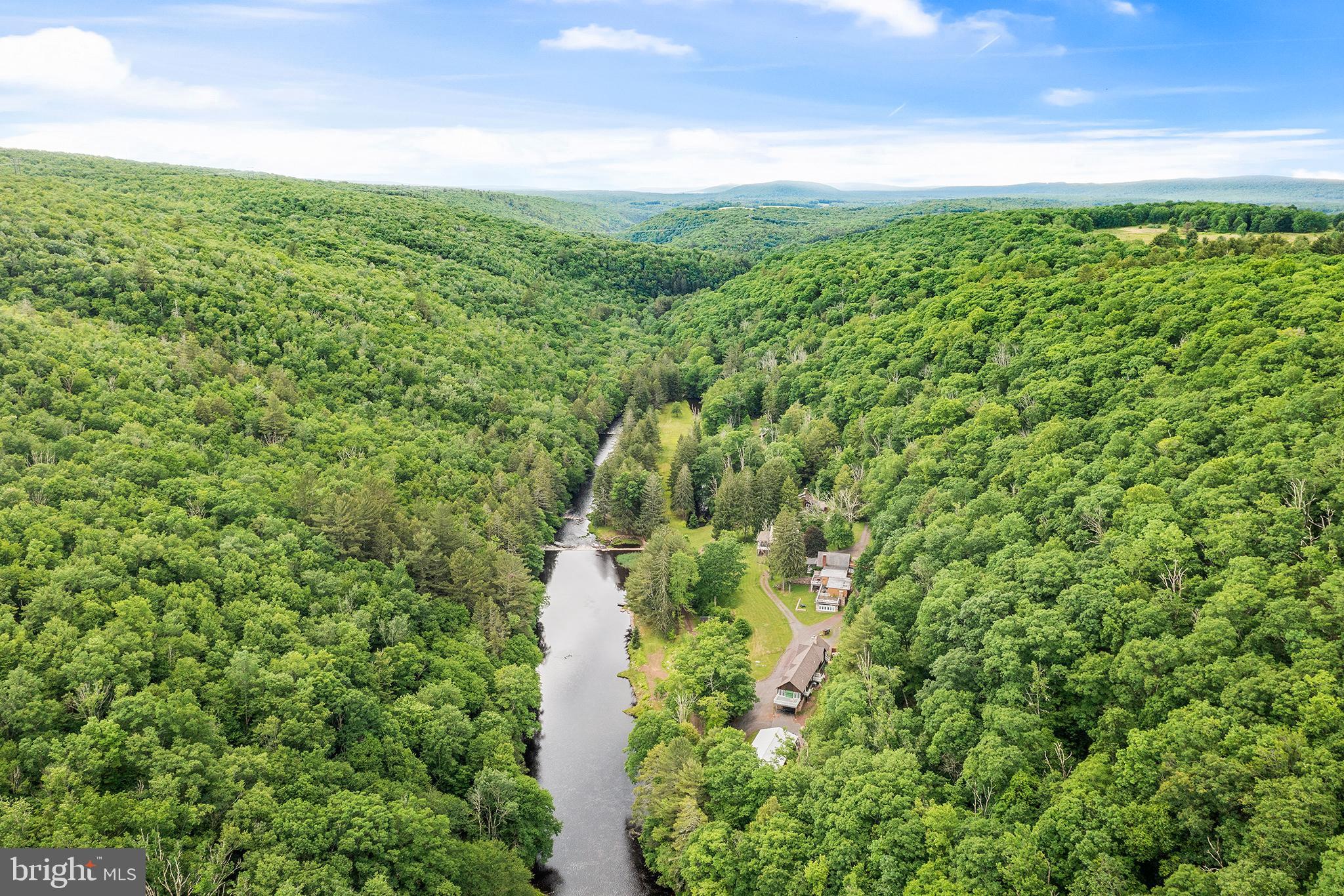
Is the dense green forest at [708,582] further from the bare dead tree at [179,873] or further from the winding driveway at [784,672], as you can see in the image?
the winding driveway at [784,672]

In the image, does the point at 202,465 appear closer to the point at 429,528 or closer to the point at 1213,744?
the point at 429,528

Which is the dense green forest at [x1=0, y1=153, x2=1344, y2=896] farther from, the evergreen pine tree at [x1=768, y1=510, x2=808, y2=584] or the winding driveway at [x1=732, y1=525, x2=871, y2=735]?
the winding driveway at [x1=732, y1=525, x2=871, y2=735]

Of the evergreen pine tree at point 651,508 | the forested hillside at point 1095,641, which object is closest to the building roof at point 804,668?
the forested hillside at point 1095,641

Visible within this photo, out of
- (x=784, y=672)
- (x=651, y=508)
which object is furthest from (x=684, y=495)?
(x=784, y=672)

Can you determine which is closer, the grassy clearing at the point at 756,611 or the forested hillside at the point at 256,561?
the forested hillside at the point at 256,561

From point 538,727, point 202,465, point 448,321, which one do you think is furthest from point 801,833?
point 448,321
